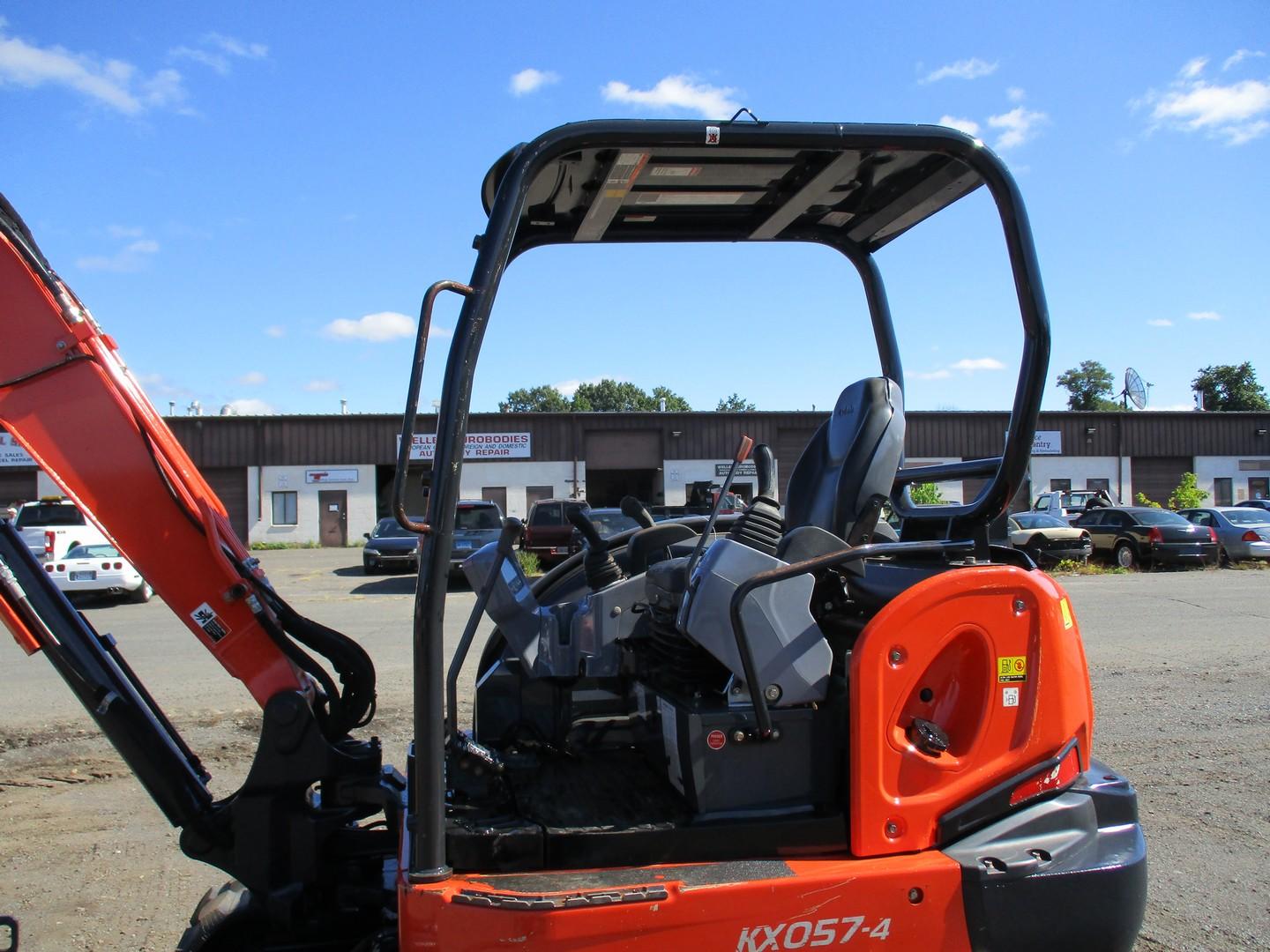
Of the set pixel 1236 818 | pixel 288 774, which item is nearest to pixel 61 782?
pixel 288 774

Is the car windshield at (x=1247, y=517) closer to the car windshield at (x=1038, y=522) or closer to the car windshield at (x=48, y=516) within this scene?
the car windshield at (x=1038, y=522)

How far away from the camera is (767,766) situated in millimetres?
2674

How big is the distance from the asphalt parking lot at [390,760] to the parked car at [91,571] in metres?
2.80

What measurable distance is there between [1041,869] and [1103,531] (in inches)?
827

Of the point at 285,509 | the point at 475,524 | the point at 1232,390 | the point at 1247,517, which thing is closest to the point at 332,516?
the point at 285,509

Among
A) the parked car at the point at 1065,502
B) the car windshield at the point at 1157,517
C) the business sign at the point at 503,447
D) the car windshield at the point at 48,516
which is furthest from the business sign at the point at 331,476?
the car windshield at the point at 1157,517

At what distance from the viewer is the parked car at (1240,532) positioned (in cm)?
2062

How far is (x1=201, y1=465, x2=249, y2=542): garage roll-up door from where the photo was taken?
124ft

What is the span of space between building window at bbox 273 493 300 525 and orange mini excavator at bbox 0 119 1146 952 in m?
36.6

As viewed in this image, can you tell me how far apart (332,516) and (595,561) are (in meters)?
36.0

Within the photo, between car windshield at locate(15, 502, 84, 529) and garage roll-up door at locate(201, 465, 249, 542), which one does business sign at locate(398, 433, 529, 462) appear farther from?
car windshield at locate(15, 502, 84, 529)

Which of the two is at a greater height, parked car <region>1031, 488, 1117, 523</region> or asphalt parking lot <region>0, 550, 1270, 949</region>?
parked car <region>1031, 488, 1117, 523</region>

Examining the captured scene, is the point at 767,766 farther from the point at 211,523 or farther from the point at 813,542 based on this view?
the point at 211,523

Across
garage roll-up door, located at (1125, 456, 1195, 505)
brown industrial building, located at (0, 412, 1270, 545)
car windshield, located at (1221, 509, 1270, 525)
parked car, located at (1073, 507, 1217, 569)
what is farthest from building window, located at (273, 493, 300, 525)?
garage roll-up door, located at (1125, 456, 1195, 505)
